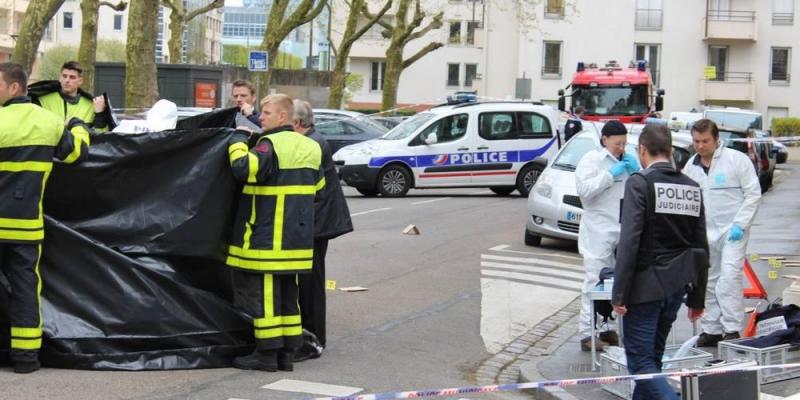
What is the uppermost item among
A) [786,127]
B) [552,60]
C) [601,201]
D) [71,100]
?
[552,60]

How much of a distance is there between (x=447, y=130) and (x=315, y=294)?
15580mm

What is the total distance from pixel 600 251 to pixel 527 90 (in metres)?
34.7

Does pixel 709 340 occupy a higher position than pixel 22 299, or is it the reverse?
pixel 22 299

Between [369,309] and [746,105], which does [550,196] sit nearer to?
[369,309]

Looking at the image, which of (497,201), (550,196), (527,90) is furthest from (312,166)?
(527,90)

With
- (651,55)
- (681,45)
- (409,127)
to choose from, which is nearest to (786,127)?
(681,45)

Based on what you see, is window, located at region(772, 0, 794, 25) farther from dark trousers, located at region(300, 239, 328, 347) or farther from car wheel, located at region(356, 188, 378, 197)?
dark trousers, located at region(300, 239, 328, 347)

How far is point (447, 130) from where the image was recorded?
78.4 ft

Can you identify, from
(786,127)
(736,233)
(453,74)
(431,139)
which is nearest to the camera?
(736,233)

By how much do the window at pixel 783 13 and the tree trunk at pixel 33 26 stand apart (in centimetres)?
4783

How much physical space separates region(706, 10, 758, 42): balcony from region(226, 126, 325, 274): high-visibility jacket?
59.2 metres

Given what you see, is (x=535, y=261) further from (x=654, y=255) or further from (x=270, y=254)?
(x=654, y=255)

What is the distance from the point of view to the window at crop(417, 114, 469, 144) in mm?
23875

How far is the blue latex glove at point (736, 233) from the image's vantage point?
345 inches
